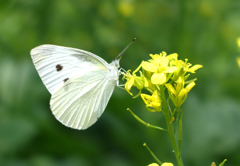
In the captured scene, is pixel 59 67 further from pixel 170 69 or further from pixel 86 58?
pixel 170 69

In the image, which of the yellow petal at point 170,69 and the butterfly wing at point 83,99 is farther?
the butterfly wing at point 83,99

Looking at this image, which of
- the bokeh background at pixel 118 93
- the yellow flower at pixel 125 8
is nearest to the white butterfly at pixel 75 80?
the bokeh background at pixel 118 93

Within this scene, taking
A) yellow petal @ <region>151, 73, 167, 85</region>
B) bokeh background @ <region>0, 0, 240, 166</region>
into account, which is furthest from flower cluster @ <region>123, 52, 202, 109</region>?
bokeh background @ <region>0, 0, 240, 166</region>

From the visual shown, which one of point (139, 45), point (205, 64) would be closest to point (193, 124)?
point (205, 64)

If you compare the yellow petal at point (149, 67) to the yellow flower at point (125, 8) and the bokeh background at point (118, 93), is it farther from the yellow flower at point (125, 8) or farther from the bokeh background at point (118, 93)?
the yellow flower at point (125, 8)

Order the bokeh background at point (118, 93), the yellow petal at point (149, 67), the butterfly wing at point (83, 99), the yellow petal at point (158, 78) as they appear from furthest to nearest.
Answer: the bokeh background at point (118, 93) < the butterfly wing at point (83, 99) < the yellow petal at point (149, 67) < the yellow petal at point (158, 78)

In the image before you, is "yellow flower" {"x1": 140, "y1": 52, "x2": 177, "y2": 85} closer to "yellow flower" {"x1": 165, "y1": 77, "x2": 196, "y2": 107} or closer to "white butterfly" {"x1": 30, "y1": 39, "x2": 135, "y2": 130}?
"yellow flower" {"x1": 165, "y1": 77, "x2": 196, "y2": 107}

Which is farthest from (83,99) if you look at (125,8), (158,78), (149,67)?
(125,8)

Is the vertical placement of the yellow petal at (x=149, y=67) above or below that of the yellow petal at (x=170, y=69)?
above
